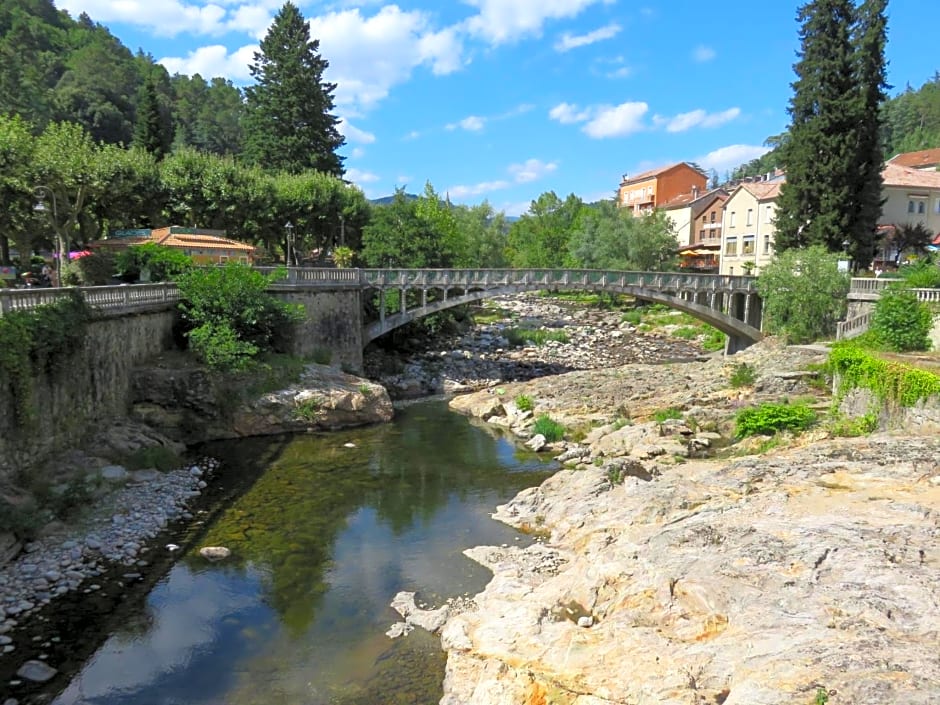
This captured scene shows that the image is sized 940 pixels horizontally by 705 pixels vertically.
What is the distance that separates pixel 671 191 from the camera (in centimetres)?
7906

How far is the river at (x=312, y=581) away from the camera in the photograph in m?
10.6

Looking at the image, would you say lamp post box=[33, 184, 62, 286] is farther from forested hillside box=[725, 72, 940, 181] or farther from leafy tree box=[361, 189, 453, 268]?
forested hillside box=[725, 72, 940, 181]

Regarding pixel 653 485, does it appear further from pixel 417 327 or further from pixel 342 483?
pixel 417 327

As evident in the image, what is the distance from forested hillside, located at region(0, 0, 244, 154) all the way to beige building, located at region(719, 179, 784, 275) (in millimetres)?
50071

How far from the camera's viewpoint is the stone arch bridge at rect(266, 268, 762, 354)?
34.2 meters

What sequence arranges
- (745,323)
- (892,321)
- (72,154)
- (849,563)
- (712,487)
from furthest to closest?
1. (745,323)
2. (72,154)
3. (892,321)
4. (712,487)
5. (849,563)

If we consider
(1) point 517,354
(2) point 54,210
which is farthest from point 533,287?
(2) point 54,210

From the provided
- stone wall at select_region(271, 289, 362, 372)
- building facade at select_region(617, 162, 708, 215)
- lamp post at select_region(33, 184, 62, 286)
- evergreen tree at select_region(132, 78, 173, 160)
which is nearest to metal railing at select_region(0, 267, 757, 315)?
stone wall at select_region(271, 289, 362, 372)

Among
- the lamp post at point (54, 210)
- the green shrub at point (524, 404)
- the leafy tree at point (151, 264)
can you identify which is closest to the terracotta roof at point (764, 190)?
the green shrub at point (524, 404)

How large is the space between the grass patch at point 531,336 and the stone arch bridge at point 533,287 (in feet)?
23.7

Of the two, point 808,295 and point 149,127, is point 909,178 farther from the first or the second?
point 149,127

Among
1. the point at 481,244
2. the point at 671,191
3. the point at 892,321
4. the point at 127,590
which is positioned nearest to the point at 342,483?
the point at 127,590

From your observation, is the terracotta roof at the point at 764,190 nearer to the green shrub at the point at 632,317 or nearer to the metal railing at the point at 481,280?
the green shrub at the point at 632,317

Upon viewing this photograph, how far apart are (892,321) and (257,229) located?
36017 mm
